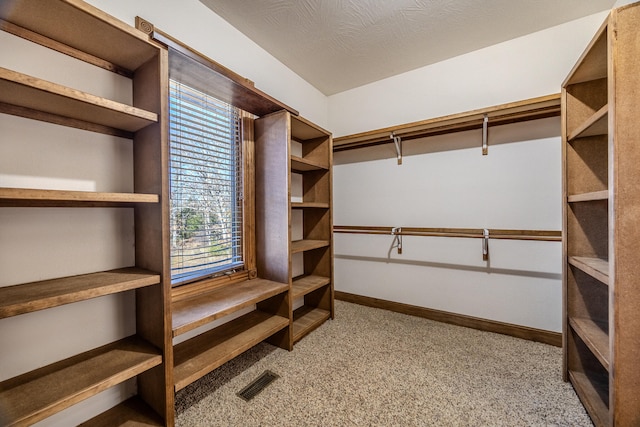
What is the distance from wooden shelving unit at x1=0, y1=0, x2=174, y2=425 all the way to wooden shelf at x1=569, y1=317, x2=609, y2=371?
1997 millimetres

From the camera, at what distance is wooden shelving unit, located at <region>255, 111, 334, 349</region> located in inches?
74.7

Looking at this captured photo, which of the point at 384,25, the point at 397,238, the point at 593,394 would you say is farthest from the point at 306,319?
the point at 384,25

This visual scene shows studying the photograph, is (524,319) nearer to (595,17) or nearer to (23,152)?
(595,17)

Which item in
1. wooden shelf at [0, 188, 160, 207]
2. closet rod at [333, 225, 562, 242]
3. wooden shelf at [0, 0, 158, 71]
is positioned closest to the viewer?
wooden shelf at [0, 188, 160, 207]

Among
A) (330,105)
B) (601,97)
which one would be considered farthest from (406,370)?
(330,105)

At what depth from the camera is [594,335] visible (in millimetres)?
1312

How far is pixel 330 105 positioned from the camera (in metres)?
3.15

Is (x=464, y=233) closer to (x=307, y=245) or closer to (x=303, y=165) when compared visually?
(x=307, y=245)

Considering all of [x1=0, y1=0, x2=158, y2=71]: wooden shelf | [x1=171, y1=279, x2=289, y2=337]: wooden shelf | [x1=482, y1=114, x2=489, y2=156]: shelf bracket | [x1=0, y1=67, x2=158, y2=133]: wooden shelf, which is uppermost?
[x1=0, y1=0, x2=158, y2=71]: wooden shelf

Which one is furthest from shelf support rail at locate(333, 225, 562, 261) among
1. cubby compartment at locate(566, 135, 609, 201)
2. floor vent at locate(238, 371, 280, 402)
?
floor vent at locate(238, 371, 280, 402)

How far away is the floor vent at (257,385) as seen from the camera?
145 centimetres

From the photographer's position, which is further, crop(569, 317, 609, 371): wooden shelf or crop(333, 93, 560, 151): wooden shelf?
crop(333, 93, 560, 151): wooden shelf

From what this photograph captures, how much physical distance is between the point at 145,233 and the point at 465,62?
2889 mm

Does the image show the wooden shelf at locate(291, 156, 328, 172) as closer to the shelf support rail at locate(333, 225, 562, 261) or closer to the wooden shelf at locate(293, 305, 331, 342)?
the shelf support rail at locate(333, 225, 562, 261)
